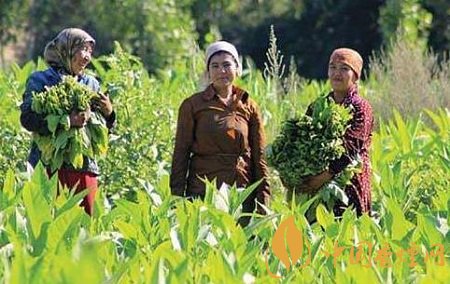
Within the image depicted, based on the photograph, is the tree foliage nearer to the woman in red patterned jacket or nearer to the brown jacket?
the brown jacket

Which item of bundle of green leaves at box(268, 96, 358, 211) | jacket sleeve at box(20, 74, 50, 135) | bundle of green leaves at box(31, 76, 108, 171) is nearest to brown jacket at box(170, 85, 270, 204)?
bundle of green leaves at box(268, 96, 358, 211)

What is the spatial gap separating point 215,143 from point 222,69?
373 mm

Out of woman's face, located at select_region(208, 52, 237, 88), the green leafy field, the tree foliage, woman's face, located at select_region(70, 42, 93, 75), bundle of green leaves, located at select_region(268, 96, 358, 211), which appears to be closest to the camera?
the green leafy field

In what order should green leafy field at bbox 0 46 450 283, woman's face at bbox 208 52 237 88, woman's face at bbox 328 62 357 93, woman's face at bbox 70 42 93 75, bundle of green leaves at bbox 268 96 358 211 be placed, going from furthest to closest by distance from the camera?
woman's face at bbox 70 42 93 75
woman's face at bbox 208 52 237 88
woman's face at bbox 328 62 357 93
bundle of green leaves at bbox 268 96 358 211
green leafy field at bbox 0 46 450 283

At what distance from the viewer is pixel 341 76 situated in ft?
18.4

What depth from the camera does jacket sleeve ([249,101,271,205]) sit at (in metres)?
5.93

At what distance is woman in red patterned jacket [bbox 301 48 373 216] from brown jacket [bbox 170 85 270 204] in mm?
429

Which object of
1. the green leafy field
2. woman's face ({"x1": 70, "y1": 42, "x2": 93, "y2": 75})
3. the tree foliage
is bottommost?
the green leafy field

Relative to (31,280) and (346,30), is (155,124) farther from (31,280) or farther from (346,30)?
(346,30)

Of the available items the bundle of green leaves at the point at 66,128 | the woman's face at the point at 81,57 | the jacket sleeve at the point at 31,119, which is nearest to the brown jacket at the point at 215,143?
the bundle of green leaves at the point at 66,128

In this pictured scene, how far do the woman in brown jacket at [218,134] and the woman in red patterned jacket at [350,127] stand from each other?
37 centimetres

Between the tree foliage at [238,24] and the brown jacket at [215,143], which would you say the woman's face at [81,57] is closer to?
the brown jacket at [215,143]

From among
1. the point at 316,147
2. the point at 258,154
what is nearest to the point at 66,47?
the point at 258,154

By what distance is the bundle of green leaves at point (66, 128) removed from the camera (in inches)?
224
